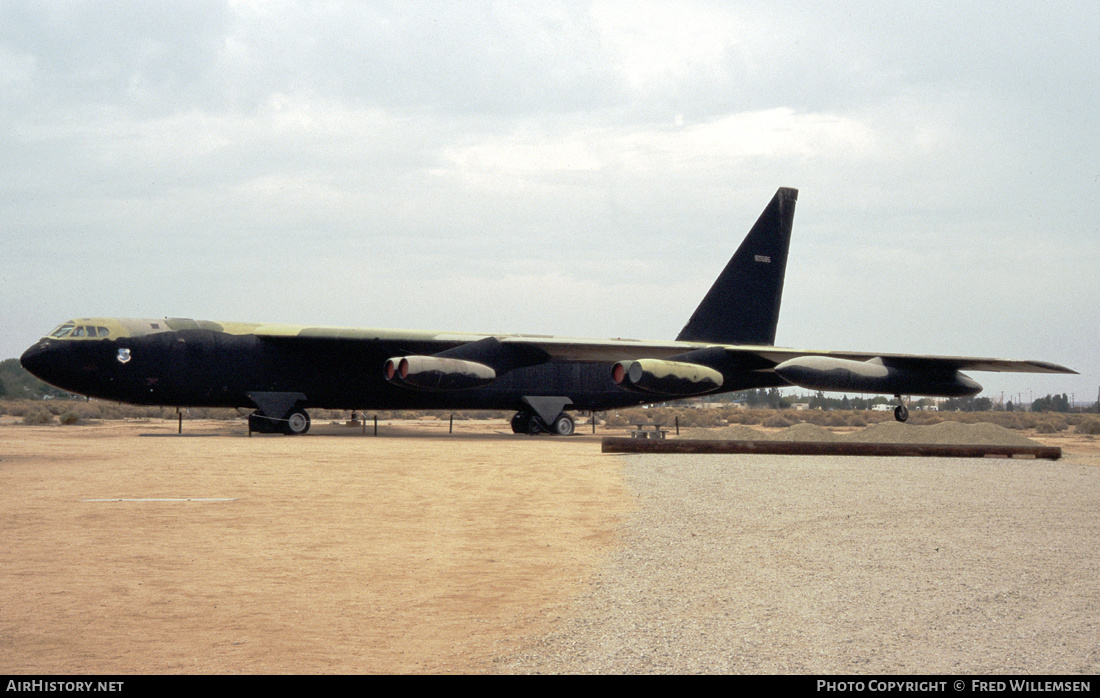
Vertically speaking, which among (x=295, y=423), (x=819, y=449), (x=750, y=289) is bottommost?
(x=819, y=449)

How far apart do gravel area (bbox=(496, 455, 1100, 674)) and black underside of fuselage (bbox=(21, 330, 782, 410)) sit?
15829 millimetres

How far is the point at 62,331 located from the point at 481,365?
10.8 metres

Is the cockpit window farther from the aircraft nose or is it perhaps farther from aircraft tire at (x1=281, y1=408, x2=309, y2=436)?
aircraft tire at (x1=281, y1=408, x2=309, y2=436)

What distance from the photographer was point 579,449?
22688 millimetres

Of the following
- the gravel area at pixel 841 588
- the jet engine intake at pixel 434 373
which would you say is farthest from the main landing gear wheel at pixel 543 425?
the gravel area at pixel 841 588

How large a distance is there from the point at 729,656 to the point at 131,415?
54.5 metres

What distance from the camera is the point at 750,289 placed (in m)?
32.3

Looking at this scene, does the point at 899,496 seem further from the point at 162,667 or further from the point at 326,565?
the point at 162,667

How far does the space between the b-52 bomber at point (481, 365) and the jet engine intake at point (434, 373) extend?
0.11ft

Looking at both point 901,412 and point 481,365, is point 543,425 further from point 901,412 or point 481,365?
point 901,412

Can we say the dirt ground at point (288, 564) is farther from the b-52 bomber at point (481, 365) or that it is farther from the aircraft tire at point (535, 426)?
the aircraft tire at point (535, 426)

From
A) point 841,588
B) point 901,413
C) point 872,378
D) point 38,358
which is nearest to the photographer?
point 841,588

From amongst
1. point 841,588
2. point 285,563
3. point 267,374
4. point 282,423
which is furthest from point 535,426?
point 841,588
